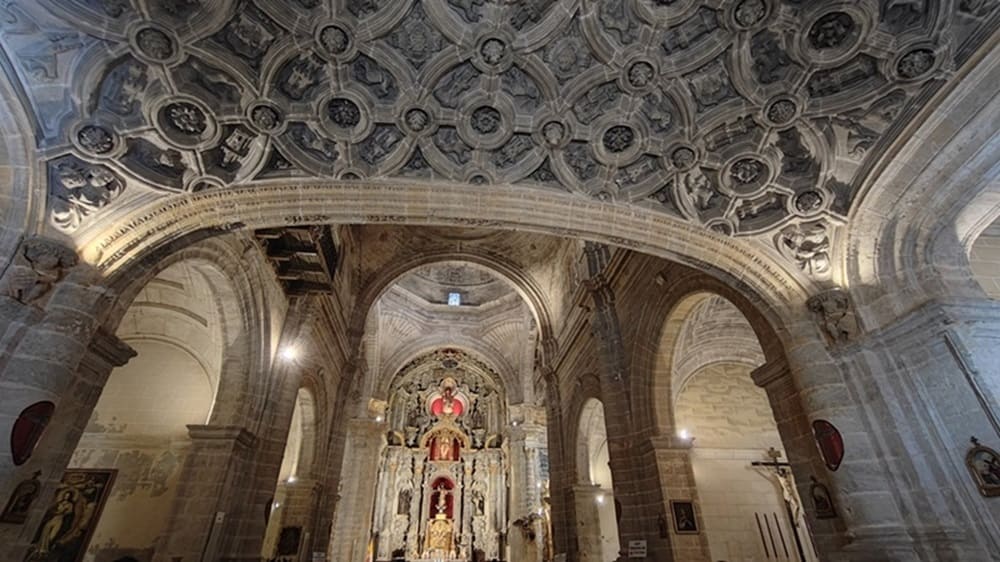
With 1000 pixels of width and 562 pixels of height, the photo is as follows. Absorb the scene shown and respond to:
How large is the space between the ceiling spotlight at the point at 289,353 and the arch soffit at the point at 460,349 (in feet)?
44.2

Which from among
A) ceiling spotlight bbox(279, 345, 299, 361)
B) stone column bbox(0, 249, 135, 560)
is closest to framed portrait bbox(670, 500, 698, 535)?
ceiling spotlight bbox(279, 345, 299, 361)

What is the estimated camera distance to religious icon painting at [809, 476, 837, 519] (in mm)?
4711

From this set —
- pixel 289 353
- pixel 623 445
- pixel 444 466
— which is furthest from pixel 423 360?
pixel 623 445

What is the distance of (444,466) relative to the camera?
82.2 feet

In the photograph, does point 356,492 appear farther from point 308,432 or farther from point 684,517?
point 684,517

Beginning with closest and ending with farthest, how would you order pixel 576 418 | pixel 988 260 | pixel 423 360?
pixel 988 260 < pixel 576 418 < pixel 423 360

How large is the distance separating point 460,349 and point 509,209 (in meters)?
18.5

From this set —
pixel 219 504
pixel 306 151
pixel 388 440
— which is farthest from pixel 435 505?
pixel 306 151

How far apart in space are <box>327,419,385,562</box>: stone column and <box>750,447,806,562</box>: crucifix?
1426 centimetres

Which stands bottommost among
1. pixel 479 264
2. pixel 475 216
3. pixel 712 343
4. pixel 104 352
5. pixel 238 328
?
pixel 104 352

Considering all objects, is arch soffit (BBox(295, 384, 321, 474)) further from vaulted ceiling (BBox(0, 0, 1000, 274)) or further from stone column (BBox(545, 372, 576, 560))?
vaulted ceiling (BBox(0, 0, 1000, 274))

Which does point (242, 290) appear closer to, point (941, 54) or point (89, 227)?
point (89, 227)

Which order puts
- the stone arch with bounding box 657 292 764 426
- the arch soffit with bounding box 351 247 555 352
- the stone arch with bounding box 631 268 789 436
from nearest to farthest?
the stone arch with bounding box 631 268 789 436 → the stone arch with bounding box 657 292 764 426 → the arch soffit with bounding box 351 247 555 352

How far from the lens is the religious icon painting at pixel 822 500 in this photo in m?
4.71
